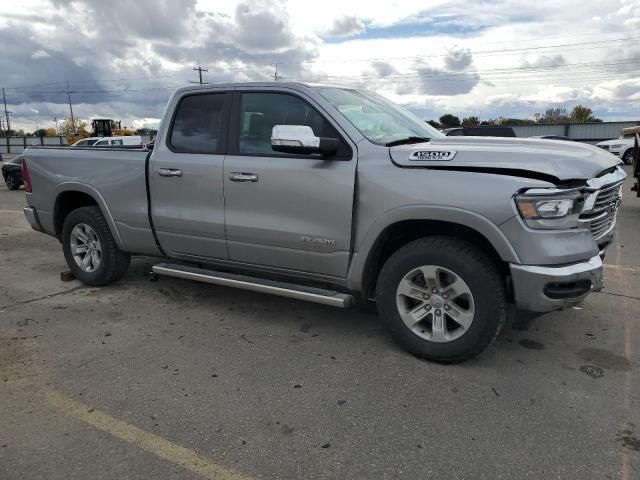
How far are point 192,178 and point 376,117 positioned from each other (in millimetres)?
1634

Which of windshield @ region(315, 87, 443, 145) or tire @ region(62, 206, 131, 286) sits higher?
windshield @ region(315, 87, 443, 145)

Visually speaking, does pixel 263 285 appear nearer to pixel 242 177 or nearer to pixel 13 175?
pixel 242 177

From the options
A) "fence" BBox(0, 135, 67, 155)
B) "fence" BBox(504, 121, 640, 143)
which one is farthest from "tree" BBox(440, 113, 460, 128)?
"fence" BBox(0, 135, 67, 155)

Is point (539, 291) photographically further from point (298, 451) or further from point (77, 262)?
point (77, 262)

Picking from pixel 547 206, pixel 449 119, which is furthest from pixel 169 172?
pixel 449 119

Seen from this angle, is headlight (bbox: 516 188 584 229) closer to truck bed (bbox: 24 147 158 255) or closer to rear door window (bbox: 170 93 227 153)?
rear door window (bbox: 170 93 227 153)

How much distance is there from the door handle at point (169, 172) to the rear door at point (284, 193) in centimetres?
52

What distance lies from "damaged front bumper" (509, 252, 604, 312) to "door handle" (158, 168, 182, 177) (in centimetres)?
285

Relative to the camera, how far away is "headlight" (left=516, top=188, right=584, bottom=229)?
314 cm

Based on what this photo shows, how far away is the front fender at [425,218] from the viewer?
325 cm

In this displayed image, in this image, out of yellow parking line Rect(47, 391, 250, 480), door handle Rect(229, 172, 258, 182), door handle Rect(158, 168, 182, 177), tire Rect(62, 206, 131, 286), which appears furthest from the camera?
tire Rect(62, 206, 131, 286)

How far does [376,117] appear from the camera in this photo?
4.30m

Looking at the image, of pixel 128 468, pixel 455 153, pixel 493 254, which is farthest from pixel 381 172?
pixel 128 468

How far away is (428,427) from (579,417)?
87 cm
